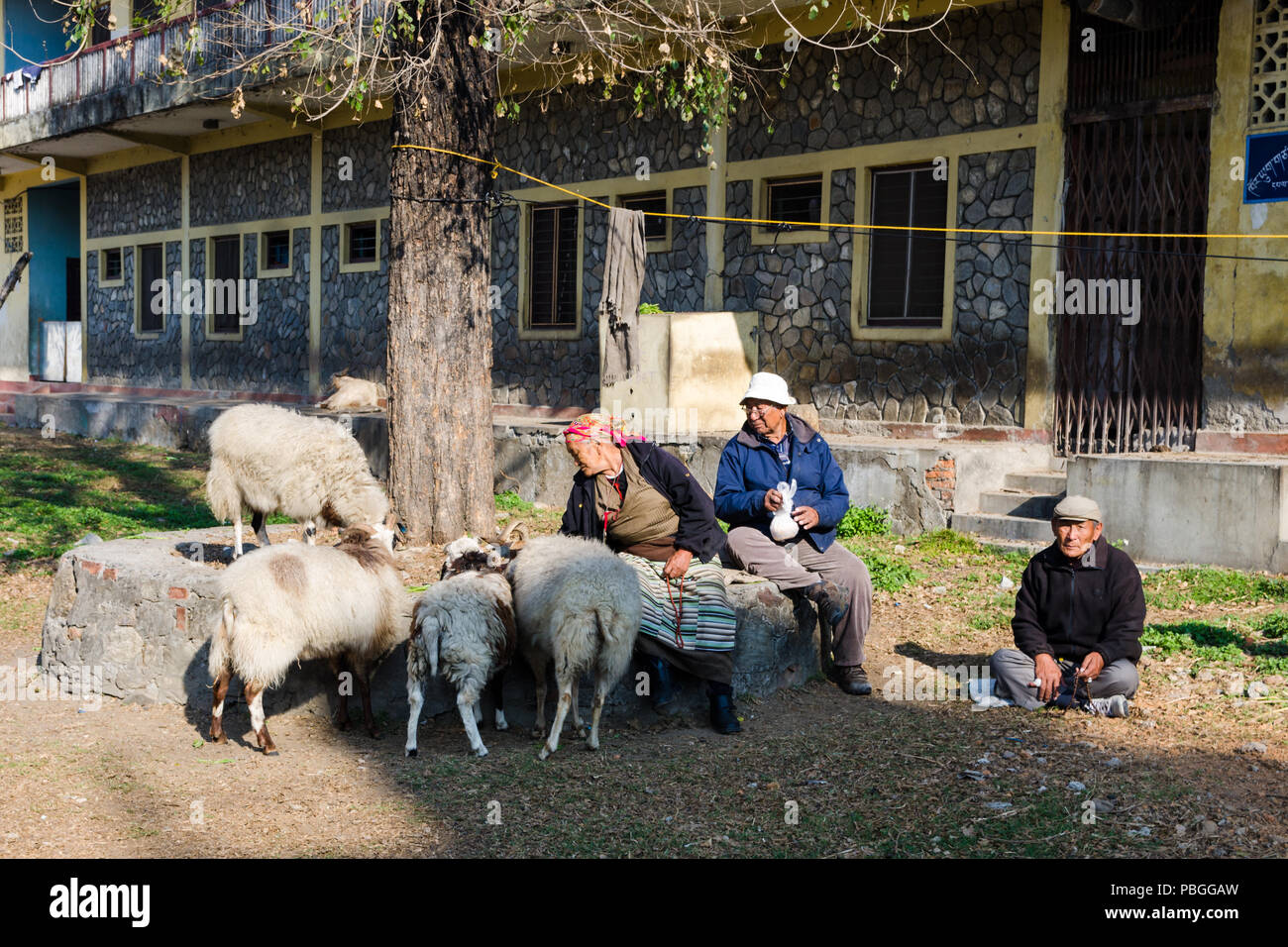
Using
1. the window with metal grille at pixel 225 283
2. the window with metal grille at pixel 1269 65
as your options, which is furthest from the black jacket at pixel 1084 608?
the window with metal grille at pixel 225 283

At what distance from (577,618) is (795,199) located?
8.70 meters

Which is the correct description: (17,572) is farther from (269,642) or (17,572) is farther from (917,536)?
(917,536)

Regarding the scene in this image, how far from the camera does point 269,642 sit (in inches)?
207

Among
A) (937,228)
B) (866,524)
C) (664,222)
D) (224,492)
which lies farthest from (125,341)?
(866,524)

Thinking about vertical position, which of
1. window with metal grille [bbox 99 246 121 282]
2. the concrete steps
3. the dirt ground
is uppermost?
window with metal grille [bbox 99 246 121 282]

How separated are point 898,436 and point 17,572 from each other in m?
7.84

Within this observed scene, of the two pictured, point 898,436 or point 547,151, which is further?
point 547,151

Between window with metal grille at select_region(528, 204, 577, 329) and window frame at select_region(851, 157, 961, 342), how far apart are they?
4.24 m

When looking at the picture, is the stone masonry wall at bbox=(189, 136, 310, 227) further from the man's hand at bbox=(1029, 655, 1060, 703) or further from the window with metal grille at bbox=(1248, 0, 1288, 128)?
the man's hand at bbox=(1029, 655, 1060, 703)

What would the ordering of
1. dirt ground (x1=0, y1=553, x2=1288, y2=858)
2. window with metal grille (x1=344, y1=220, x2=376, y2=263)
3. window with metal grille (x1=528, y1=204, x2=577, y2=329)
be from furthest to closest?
window with metal grille (x1=344, y1=220, x2=376, y2=263) → window with metal grille (x1=528, y1=204, x2=577, y2=329) → dirt ground (x1=0, y1=553, x2=1288, y2=858)

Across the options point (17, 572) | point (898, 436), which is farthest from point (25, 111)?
point (898, 436)

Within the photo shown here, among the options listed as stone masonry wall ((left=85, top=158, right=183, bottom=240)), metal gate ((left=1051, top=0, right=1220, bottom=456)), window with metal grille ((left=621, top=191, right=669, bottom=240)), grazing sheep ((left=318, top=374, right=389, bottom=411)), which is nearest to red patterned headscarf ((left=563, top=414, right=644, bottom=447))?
metal gate ((left=1051, top=0, right=1220, bottom=456))

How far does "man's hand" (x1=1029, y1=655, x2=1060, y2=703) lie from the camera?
19.0ft

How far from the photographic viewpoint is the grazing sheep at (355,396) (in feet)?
54.2
